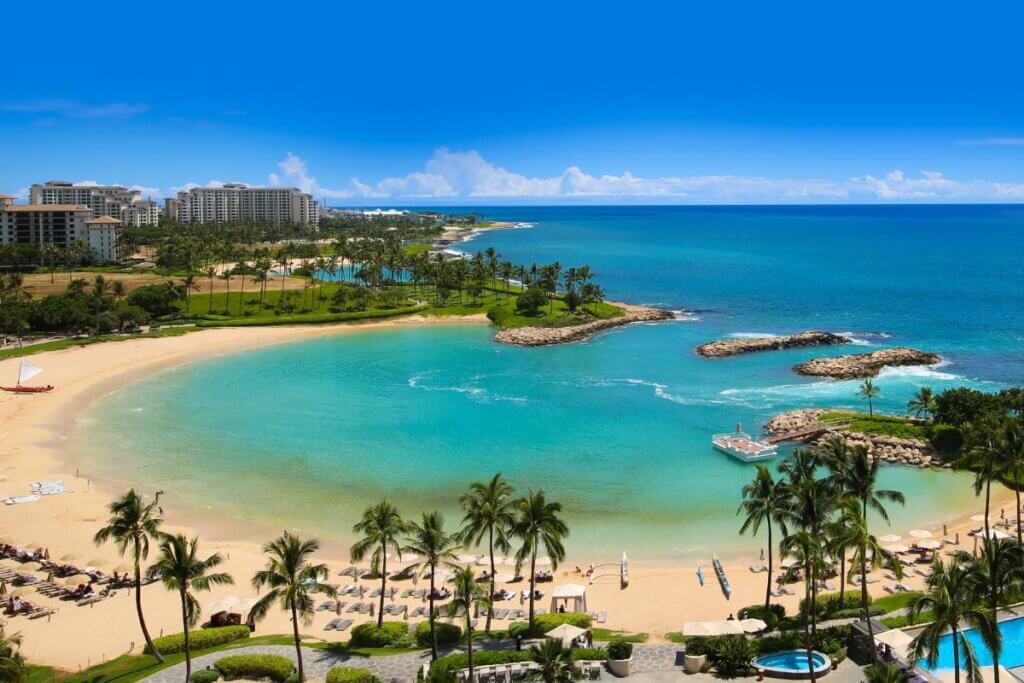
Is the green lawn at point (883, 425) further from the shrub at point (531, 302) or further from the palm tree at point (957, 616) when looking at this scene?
the shrub at point (531, 302)

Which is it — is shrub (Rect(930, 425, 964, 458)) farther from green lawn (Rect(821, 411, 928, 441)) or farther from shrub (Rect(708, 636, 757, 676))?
shrub (Rect(708, 636, 757, 676))

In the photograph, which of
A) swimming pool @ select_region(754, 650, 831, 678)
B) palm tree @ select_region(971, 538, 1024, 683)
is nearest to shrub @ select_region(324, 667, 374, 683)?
swimming pool @ select_region(754, 650, 831, 678)

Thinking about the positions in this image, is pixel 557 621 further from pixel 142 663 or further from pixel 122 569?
pixel 122 569

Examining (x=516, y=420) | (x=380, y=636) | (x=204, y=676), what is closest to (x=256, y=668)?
(x=204, y=676)

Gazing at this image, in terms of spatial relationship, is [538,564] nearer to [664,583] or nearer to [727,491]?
[664,583]

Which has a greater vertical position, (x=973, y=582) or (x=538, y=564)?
(x=973, y=582)

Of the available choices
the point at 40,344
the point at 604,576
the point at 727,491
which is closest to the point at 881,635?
the point at 604,576
